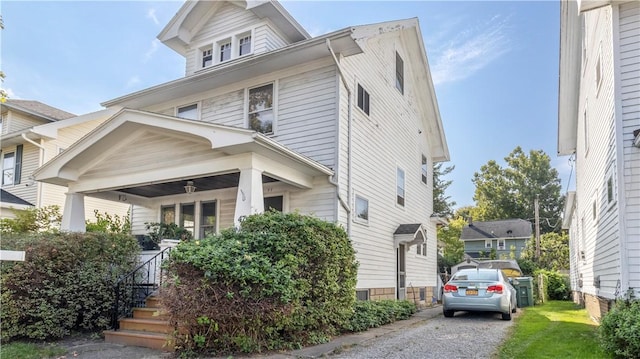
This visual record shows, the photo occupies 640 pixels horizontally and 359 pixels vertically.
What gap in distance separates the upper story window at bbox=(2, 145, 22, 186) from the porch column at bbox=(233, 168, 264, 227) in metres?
14.7

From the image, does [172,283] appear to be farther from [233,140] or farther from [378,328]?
[378,328]

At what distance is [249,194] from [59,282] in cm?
356

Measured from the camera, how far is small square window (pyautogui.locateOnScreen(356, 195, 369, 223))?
11458 millimetres

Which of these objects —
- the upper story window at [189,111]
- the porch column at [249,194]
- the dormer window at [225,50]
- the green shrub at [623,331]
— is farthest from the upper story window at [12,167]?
the green shrub at [623,331]

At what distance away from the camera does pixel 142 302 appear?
900 cm

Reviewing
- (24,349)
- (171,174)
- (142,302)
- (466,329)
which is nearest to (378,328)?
(466,329)

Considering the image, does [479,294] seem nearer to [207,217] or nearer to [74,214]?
[207,217]

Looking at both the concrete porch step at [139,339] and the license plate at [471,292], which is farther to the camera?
the license plate at [471,292]

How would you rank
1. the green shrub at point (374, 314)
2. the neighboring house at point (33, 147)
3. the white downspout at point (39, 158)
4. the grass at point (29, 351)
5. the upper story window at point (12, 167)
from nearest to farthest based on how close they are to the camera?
the grass at point (29, 351) → the green shrub at point (374, 314) → the white downspout at point (39, 158) → the neighboring house at point (33, 147) → the upper story window at point (12, 167)

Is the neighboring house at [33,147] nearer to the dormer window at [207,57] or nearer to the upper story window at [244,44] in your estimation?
the dormer window at [207,57]

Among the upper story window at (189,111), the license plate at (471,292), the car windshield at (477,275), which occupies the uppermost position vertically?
the upper story window at (189,111)

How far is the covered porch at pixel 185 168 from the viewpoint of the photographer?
28.0 feet

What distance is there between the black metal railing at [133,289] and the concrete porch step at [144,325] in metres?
0.20

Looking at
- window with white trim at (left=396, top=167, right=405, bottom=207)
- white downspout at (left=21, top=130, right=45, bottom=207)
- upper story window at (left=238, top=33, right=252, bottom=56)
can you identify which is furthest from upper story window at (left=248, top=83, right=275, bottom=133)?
white downspout at (left=21, top=130, right=45, bottom=207)
